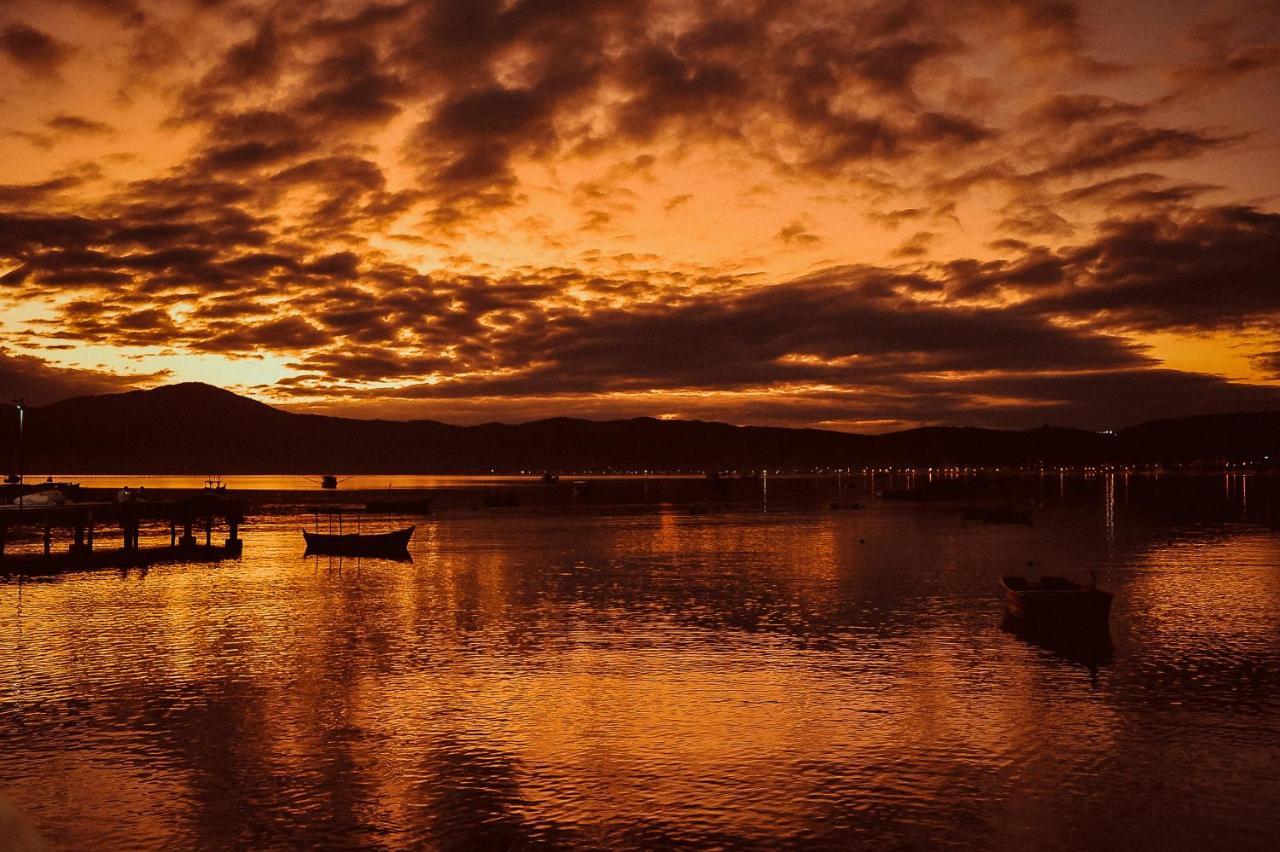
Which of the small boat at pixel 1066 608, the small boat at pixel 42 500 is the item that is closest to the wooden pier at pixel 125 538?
the small boat at pixel 42 500

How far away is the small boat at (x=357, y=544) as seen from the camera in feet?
283

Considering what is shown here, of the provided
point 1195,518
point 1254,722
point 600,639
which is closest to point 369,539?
point 600,639

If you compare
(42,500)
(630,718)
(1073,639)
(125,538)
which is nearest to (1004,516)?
(1073,639)

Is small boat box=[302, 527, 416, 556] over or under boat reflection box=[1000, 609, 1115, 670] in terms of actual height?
over

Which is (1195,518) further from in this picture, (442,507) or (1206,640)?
(442,507)

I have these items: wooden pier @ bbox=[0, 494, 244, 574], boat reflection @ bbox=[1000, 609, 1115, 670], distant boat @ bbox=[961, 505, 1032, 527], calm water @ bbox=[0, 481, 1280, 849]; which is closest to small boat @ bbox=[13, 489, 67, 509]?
wooden pier @ bbox=[0, 494, 244, 574]

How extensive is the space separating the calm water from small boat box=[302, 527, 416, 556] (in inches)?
961

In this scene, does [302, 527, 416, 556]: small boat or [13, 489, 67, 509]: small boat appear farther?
[302, 527, 416, 556]: small boat

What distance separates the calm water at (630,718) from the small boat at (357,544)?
2441 cm

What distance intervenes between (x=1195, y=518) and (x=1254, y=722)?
11748 centimetres

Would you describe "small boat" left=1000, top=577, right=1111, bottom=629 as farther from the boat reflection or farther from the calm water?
the calm water

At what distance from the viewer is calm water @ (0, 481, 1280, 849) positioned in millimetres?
20953

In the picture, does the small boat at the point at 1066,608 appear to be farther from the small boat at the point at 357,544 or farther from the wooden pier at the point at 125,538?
the wooden pier at the point at 125,538

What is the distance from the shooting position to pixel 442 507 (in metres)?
177
